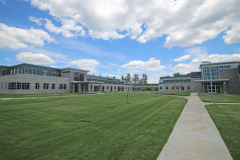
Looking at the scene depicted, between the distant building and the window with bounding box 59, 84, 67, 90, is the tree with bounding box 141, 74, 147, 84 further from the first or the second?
the window with bounding box 59, 84, 67, 90

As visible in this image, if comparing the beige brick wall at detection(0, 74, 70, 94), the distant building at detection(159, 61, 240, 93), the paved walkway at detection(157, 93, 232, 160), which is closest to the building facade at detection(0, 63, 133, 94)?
the beige brick wall at detection(0, 74, 70, 94)

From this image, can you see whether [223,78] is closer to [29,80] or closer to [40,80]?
[40,80]

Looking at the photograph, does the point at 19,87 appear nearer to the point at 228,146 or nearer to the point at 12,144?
the point at 12,144

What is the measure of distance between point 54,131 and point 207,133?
25.5 feet

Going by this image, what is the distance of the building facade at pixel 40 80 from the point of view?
123ft

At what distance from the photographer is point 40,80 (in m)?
42.4

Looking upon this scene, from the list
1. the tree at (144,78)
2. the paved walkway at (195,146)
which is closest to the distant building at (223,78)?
the paved walkway at (195,146)

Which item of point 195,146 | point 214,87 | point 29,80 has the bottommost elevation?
point 195,146

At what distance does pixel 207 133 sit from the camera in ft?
19.3

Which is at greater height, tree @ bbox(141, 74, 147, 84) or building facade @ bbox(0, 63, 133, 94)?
tree @ bbox(141, 74, 147, 84)

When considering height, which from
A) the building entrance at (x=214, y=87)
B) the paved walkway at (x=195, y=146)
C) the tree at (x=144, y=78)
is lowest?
the paved walkway at (x=195, y=146)

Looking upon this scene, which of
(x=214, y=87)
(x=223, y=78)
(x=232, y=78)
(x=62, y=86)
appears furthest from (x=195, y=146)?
(x=232, y=78)

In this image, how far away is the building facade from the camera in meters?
37.5

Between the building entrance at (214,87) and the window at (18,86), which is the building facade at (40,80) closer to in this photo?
the window at (18,86)
